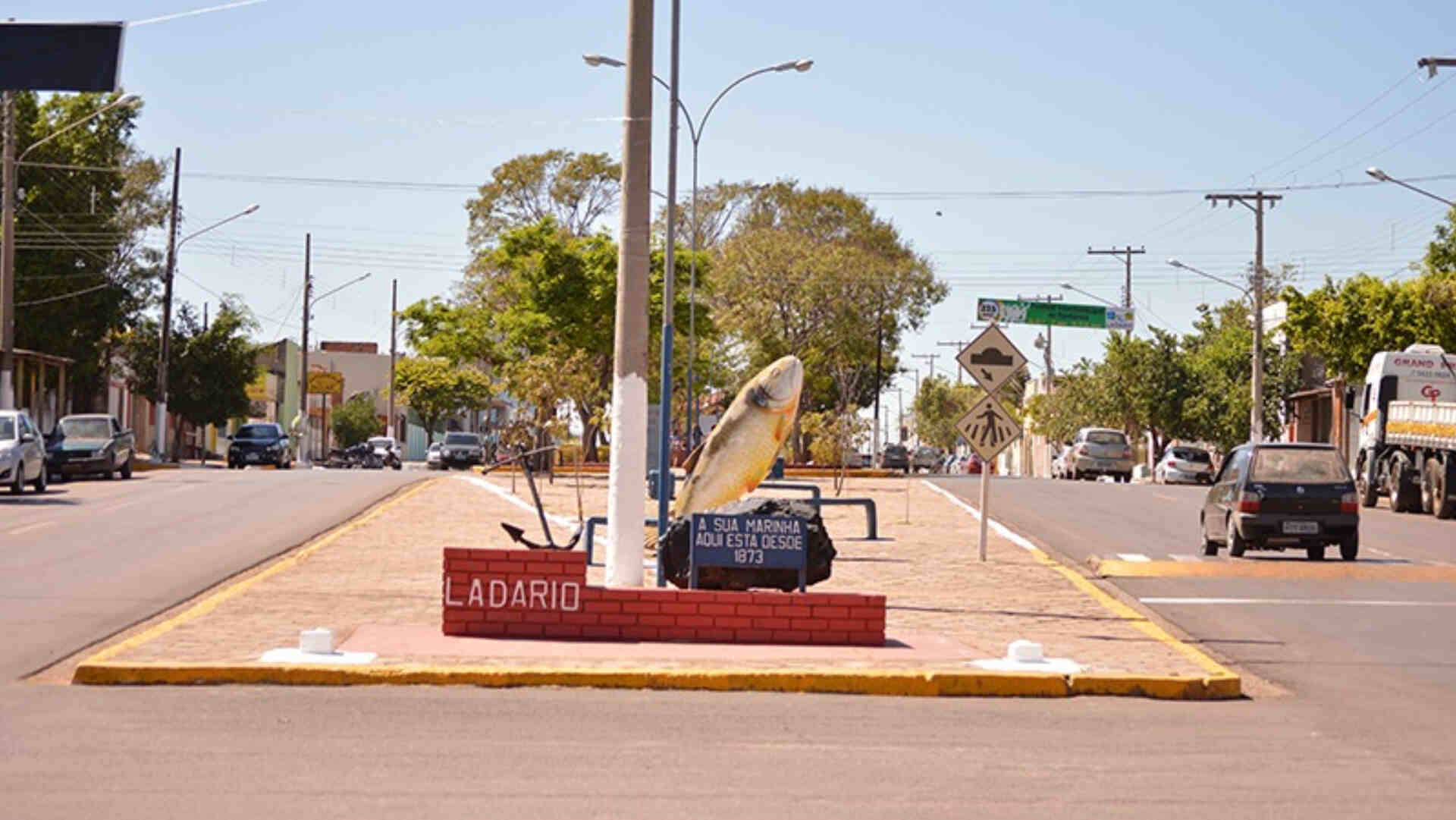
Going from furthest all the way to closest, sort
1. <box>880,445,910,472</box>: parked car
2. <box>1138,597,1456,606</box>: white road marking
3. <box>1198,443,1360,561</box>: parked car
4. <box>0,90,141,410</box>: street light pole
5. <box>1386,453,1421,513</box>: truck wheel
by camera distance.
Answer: <box>880,445,910,472</box>: parked car → <box>0,90,141,410</box>: street light pole → <box>1386,453,1421,513</box>: truck wheel → <box>1198,443,1360,561</box>: parked car → <box>1138,597,1456,606</box>: white road marking

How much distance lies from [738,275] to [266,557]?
156ft

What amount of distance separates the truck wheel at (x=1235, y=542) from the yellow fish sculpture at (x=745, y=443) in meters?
6.42

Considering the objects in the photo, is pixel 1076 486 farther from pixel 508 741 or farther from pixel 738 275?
pixel 508 741

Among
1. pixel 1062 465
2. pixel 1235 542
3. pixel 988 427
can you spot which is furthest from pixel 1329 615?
pixel 1062 465

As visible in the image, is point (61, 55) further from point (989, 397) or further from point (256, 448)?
point (256, 448)

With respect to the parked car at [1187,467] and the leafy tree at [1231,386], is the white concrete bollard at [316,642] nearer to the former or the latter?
the parked car at [1187,467]

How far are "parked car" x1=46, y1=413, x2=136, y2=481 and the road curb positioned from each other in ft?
115

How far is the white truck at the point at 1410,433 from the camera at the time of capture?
37219 millimetres

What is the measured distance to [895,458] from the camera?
95.4 meters

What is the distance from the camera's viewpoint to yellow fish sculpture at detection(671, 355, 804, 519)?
21484 millimetres

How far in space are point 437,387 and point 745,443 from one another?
86190 mm

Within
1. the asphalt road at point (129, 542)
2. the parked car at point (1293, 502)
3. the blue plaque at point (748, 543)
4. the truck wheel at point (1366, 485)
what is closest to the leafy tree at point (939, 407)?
the truck wheel at point (1366, 485)

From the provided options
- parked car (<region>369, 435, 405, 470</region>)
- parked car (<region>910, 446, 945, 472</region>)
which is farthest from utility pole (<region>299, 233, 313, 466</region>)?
parked car (<region>910, 446, 945, 472</region>)

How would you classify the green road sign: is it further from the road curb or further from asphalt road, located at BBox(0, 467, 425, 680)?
the road curb
